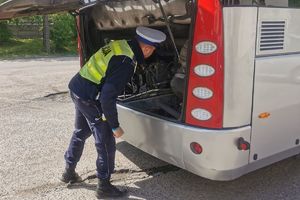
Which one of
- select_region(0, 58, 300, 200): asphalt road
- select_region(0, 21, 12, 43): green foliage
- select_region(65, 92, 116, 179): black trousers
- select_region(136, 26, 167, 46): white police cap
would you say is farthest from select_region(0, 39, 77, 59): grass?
select_region(136, 26, 167, 46): white police cap

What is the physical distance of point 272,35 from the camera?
12.3 ft

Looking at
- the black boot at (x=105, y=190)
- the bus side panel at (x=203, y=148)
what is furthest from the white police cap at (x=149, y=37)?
the black boot at (x=105, y=190)

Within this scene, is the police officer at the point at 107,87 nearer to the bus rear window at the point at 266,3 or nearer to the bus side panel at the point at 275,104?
the bus rear window at the point at 266,3

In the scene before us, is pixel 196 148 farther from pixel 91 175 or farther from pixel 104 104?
pixel 91 175

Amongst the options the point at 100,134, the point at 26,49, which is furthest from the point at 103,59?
the point at 26,49

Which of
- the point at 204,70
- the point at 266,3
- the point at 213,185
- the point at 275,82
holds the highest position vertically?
the point at 266,3

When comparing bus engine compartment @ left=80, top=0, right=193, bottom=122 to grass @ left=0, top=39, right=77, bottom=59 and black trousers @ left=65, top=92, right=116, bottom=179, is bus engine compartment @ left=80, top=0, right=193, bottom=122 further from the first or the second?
grass @ left=0, top=39, right=77, bottom=59

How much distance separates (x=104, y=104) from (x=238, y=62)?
1.23 m

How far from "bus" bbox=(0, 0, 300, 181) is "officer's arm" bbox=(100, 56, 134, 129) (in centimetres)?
49

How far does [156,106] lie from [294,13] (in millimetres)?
1708

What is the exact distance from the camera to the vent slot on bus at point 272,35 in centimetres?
365

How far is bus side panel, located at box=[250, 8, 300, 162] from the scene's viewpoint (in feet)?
12.1

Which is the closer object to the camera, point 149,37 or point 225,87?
point 225,87

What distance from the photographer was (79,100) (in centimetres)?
420
